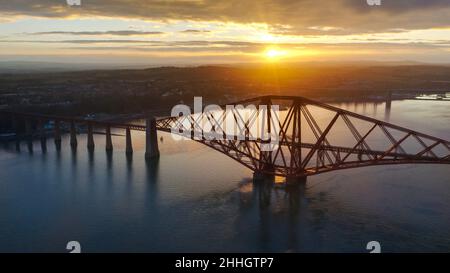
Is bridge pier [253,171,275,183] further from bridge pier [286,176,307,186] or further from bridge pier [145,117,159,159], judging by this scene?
bridge pier [145,117,159,159]

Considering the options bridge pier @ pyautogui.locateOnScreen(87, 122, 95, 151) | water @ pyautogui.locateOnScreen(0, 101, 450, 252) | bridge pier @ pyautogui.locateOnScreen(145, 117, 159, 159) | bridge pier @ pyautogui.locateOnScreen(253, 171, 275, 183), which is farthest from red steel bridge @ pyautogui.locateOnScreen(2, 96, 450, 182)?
water @ pyautogui.locateOnScreen(0, 101, 450, 252)

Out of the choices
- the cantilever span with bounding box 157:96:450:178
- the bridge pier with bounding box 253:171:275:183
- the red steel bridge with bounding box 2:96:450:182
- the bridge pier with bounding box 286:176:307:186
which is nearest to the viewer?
the cantilever span with bounding box 157:96:450:178

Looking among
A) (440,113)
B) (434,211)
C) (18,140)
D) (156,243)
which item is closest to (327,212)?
(434,211)

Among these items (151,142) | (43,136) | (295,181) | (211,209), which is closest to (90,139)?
(151,142)

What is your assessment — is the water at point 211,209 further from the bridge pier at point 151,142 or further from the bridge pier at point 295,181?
the bridge pier at point 151,142

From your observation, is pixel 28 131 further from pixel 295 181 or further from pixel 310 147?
pixel 310 147
